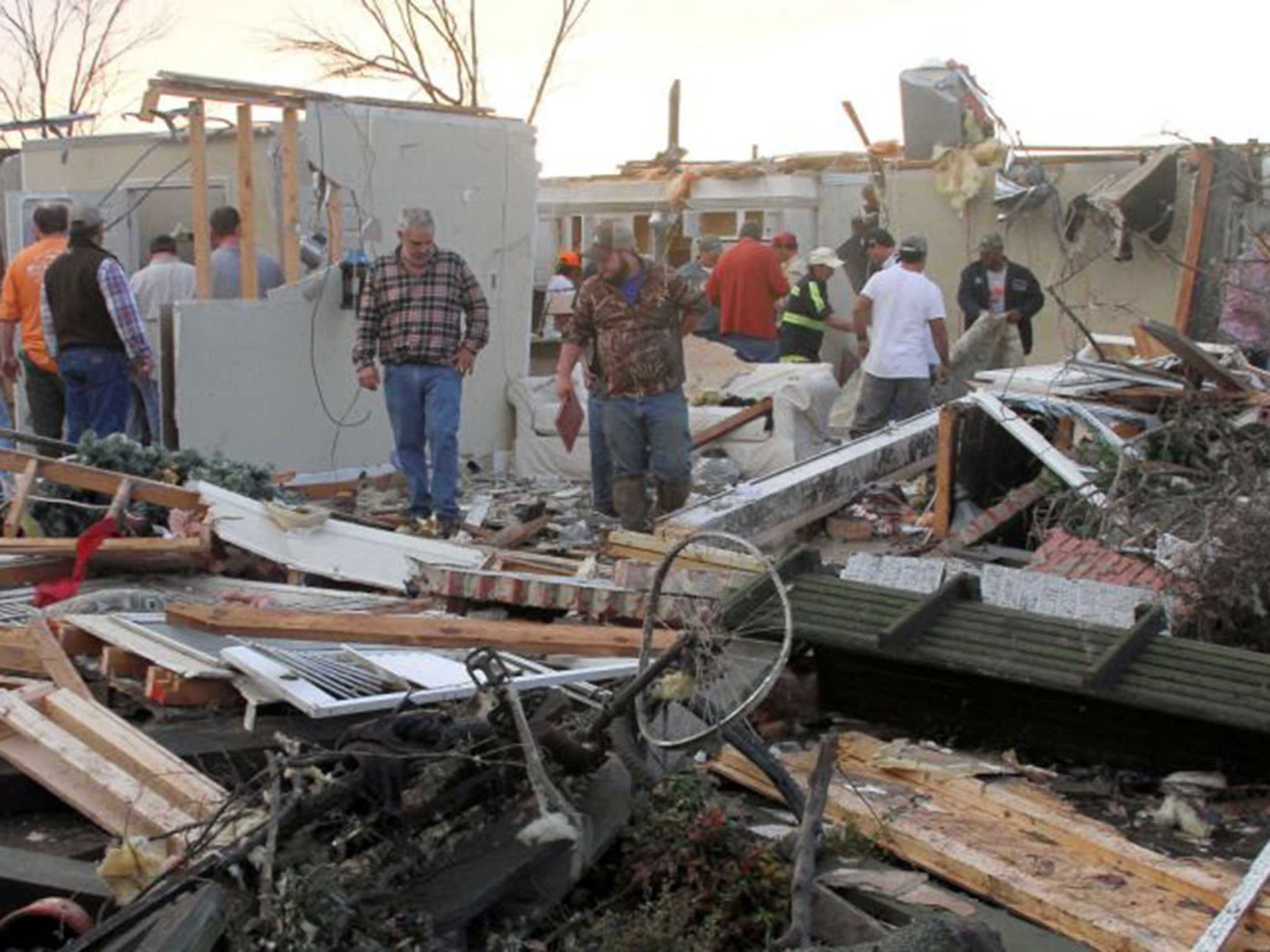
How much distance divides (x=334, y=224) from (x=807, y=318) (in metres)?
4.36

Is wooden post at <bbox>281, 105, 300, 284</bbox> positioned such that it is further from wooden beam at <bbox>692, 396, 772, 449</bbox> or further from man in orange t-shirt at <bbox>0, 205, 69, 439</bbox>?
wooden beam at <bbox>692, 396, 772, 449</bbox>

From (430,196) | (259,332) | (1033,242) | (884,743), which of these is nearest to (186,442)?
(259,332)

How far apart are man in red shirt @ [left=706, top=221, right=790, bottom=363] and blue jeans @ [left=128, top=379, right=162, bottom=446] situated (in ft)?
16.1

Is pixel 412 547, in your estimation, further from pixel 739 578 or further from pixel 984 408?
pixel 984 408

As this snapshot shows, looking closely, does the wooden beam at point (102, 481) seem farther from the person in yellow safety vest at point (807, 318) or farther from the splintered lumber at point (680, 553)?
the person in yellow safety vest at point (807, 318)

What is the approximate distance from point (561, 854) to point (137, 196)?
33.1ft

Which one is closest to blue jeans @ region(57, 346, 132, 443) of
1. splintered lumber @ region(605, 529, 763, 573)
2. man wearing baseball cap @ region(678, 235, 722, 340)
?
splintered lumber @ region(605, 529, 763, 573)

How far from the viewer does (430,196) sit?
12.2m

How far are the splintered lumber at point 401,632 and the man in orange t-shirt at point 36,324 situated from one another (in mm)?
4410

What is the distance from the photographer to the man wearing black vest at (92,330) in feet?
31.1

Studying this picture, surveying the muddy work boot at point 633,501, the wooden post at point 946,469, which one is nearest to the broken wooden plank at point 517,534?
the muddy work boot at point 633,501

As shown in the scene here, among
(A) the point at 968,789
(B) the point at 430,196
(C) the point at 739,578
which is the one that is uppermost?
(B) the point at 430,196

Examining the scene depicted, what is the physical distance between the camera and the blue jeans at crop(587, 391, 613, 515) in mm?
9352

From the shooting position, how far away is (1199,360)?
859 cm
